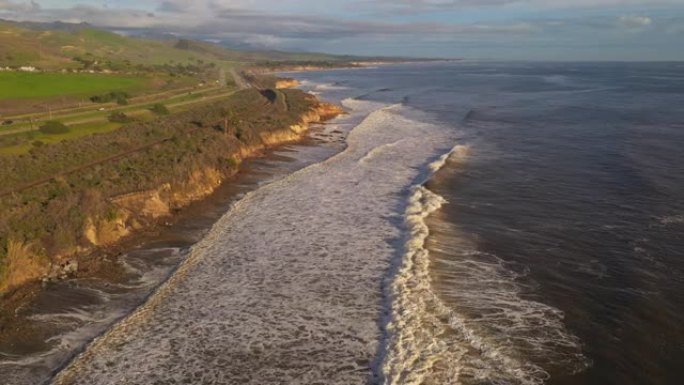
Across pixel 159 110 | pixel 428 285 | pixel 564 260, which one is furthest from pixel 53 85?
pixel 564 260

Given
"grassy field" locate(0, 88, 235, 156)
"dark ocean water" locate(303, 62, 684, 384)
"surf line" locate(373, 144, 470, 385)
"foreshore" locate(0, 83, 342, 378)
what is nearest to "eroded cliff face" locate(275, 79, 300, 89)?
"grassy field" locate(0, 88, 235, 156)

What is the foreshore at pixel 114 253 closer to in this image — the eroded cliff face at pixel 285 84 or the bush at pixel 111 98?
the bush at pixel 111 98

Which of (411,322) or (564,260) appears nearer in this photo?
(411,322)

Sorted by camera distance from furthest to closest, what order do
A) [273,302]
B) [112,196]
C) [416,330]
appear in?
[112,196] → [273,302] → [416,330]

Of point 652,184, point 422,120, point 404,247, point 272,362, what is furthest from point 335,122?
point 272,362

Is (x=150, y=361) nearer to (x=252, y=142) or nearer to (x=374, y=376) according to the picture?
(x=374, y=376)

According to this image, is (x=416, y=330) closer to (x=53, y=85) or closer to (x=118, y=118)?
(x=118, y=118)

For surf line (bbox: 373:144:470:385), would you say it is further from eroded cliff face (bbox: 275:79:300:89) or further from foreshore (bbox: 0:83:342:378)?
eroded cliff face (bbox: 275:79:300:89)
